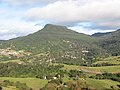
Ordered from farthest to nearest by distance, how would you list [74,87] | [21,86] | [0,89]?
1. [21,86]
2. [74,87]
3. [0,89]

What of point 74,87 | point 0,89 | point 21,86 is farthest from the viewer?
point 21,86

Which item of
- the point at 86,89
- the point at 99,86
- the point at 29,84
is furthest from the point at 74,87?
the point at 29,84

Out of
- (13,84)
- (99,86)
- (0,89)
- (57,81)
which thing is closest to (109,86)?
(99,86)

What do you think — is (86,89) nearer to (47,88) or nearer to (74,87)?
(74,87)

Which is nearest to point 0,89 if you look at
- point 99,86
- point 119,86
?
point 99,86

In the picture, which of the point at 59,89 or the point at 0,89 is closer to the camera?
the point at 0,89

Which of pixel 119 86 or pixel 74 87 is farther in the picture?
pixel 119 86

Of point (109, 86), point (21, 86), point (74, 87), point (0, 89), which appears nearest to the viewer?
→ point (0, 89)

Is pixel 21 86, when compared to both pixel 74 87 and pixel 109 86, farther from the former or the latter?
pixel 109 86

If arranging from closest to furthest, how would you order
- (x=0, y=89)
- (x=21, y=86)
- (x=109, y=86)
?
(x=0, y=89)
(x=21, y=86)
(x=109, y=86)
